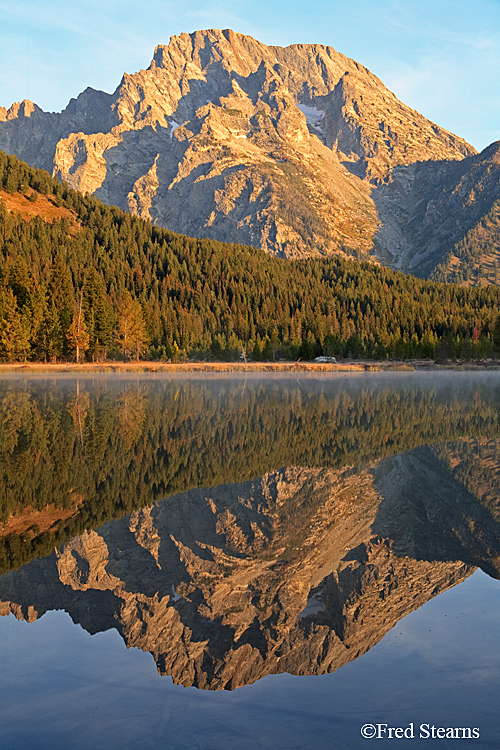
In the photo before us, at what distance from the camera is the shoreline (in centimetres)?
10088

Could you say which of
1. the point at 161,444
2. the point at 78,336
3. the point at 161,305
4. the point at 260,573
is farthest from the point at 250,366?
the point at 260,573

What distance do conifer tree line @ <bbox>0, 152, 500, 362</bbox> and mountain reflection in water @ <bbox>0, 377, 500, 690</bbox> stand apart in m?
89.4

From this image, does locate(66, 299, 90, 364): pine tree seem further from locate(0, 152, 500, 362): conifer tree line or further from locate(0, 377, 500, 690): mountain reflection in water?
locate(0, 377, 500, 690): mountain reflection in water

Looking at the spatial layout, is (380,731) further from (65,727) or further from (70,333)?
(70,333)

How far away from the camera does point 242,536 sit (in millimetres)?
11648

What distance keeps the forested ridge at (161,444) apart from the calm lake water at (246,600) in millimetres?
121

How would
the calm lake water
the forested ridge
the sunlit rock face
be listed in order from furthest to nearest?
the forested ridge → the sunlit rock face → the calm lake water

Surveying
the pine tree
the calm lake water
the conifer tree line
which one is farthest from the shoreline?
the calm lake water

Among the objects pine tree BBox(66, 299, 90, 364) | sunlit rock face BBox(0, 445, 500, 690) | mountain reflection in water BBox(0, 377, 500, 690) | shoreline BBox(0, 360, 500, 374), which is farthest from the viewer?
pine tree BBox(66, 299, 90, 364)

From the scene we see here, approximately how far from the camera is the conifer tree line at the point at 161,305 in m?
112

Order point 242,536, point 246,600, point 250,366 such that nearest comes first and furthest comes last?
point 246,600
point 242,536
point 250,366

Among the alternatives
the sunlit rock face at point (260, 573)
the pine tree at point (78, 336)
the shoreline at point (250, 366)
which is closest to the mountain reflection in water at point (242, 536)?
the sunlit rock face at point (260, 573)

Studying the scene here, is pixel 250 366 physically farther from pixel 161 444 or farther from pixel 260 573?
pixel 260 573

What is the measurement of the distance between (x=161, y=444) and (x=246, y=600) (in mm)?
12164
